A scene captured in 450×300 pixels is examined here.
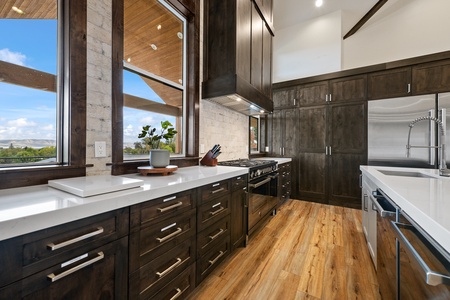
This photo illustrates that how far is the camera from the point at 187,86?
2424 millimetres

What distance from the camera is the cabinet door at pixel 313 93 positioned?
13.0 ft

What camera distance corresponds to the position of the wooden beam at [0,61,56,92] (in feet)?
3.73

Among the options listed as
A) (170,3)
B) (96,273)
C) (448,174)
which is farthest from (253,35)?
(96,273)

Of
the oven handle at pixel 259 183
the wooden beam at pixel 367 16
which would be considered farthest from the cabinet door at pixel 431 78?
the oven handle at pixel 259 183

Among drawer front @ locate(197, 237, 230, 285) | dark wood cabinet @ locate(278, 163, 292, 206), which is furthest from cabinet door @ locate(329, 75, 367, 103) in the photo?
drawer front @ locate(197, 237, 230, 285)

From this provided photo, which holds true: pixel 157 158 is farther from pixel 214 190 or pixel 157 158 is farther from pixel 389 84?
pixel 389 84

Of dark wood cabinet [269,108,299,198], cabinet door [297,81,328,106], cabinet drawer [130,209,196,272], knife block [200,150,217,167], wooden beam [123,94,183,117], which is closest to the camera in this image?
cabinet drawer [130,209,196,272]

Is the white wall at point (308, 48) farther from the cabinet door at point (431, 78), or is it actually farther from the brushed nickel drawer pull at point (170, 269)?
the brushed nickel drawer pull at point (170, 269)

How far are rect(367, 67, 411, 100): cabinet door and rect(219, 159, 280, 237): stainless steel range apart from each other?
7.98ft

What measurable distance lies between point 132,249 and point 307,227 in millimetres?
2573

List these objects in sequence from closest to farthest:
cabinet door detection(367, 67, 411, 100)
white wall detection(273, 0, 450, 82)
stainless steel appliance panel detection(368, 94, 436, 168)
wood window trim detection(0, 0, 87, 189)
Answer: wood window trim detection(0, 0, 87, 189) < stainless steel appliance panel detection(368, 94, 436, 168) < cabinet door detection(367, 67, 411, 100) < white wall detection(273, 0, 450, 82)

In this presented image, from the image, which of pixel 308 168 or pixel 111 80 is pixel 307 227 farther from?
pixel 111 80

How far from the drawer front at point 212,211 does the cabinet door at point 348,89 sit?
3357mm

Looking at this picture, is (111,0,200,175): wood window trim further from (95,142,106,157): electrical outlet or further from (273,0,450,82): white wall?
(273,0,450,82): white wall
